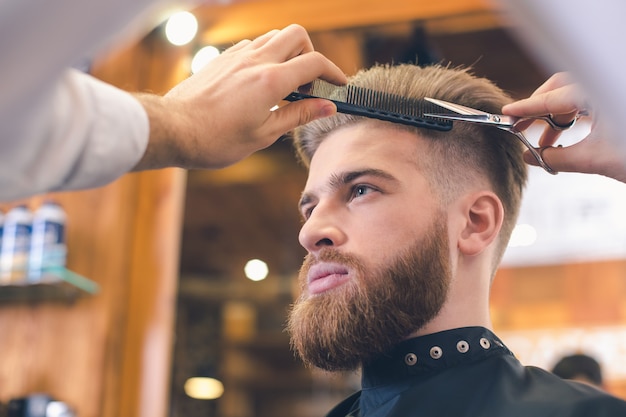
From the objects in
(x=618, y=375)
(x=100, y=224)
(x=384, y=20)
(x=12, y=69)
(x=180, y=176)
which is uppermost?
(x=384, y=20)

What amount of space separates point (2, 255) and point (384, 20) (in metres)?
2.00

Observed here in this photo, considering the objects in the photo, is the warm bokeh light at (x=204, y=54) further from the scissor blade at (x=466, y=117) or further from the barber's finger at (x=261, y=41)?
the barber's finger at (x=261, y=41)

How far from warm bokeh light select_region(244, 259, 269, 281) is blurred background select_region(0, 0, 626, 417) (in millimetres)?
16

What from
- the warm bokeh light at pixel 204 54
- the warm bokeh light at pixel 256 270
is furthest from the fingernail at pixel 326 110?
the warm bokeh light at pixel 256 270

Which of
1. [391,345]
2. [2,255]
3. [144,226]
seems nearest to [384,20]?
[144,226]

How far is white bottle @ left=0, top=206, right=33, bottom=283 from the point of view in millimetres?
3387

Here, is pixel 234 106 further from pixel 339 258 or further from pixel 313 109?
pixel 339 258

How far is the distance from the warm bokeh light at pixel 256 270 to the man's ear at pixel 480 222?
160 inches

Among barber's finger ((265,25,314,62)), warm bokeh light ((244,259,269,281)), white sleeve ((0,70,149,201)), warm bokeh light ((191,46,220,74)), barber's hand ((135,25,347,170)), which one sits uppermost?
warm bokeh light ((244,259,269,281))

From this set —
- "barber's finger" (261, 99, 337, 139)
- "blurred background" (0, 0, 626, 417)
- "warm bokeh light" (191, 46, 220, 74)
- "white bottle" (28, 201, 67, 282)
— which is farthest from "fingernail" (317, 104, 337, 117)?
"warm bokeh light" (191, 46, 220, 74)

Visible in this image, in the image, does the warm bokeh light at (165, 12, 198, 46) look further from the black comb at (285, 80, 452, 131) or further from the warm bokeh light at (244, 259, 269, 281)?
the warm bokeh light at (244, 259, 269, 281)

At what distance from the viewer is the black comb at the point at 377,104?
1.54 metres

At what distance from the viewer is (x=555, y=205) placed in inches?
176

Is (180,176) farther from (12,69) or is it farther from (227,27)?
(12,69)
